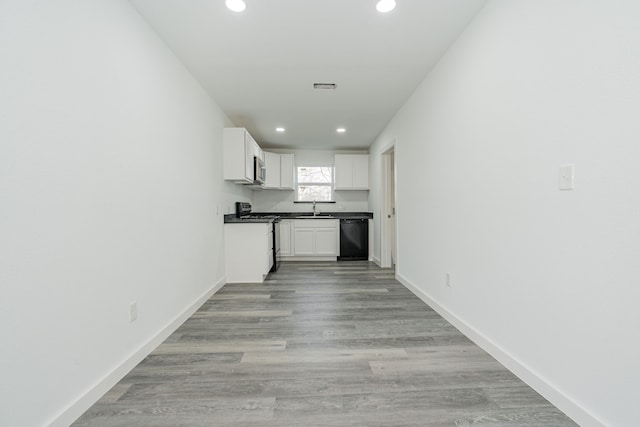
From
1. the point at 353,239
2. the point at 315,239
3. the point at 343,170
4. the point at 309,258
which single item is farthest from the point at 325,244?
the point at 343,170

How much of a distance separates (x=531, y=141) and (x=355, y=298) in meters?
2.20

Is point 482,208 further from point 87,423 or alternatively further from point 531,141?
point 87,423

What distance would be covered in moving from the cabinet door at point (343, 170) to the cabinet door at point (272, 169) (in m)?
1.26

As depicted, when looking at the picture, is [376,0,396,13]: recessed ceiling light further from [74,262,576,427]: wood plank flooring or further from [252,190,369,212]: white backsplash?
[252,190,369,212]: white backsplash

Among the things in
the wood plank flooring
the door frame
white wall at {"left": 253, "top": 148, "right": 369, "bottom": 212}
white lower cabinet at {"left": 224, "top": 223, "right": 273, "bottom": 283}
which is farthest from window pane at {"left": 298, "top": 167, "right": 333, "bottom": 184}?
the wood plank flooring

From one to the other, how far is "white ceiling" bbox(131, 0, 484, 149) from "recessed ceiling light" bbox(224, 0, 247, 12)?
38 millimetres

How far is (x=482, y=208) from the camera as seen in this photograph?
1.87m

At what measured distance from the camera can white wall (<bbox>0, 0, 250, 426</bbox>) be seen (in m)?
1.03

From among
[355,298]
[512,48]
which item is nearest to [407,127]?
[512,48]

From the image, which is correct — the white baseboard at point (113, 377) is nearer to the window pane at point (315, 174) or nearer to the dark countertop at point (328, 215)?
the dark countertop at point (328, 215)

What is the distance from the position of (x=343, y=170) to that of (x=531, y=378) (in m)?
4.60

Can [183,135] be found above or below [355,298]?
above

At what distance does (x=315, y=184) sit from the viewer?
592cm

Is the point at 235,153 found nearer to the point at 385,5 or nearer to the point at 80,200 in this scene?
the point at 80,200
